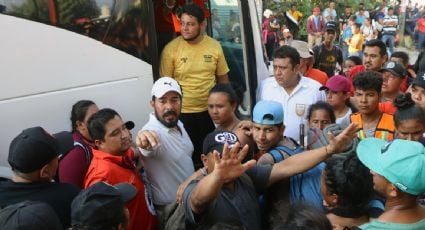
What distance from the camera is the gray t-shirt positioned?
2.31 m

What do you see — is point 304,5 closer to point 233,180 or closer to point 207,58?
point 207,58

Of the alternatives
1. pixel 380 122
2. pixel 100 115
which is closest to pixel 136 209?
pixel 100 115

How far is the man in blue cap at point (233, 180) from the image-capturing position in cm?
223

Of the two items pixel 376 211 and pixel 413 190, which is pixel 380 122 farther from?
pixel 413 190

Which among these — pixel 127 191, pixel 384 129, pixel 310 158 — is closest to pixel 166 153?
pixel 127 191

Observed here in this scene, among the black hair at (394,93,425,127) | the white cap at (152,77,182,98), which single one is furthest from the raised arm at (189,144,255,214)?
the black hair at (394,93,425,127)

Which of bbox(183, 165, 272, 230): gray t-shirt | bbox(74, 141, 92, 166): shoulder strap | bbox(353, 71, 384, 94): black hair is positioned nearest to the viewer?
bbox(183, 165, 272, 230): gray t-shirt

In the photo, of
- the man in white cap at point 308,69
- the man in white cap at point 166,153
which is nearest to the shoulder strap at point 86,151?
the man in white cap at point 166,153

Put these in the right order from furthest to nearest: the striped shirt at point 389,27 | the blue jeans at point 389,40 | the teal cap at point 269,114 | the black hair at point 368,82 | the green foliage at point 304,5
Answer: the green foliage at point 304,5, the striped shirt at point 389,27, the blue jeans at point 389,40, the black hair at point 368,82, the teal cap at point 269,114

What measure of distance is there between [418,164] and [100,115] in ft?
6.54

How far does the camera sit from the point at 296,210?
201cm

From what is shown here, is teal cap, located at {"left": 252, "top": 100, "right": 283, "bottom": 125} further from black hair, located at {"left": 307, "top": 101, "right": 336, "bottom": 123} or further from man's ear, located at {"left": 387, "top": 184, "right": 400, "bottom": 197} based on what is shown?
man's ear, located at {"left": 387, "top": 184, "right": 400, "bottom": 197}

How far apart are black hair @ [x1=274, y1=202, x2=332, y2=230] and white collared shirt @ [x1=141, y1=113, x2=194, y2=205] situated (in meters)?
1.39

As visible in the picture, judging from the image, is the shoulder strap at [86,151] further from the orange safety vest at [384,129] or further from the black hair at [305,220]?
the orange safety vest at [384,129]
